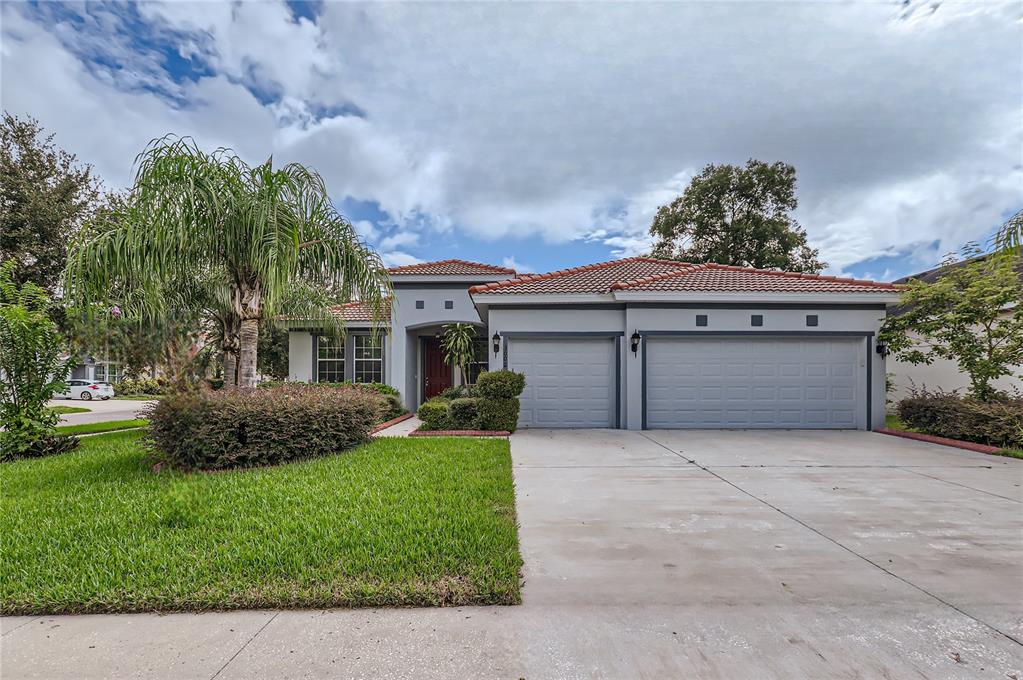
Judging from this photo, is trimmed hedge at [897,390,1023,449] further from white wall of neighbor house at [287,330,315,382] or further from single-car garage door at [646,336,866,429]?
white wall of neighbor house at [287,330,315,382]

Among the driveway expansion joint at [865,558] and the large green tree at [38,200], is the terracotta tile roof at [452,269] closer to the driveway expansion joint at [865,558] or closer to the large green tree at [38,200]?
the large green tree at [38,200]

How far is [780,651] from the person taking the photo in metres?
2.29

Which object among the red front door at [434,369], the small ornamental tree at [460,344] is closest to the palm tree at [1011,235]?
the small ornamental tree at [460,344]

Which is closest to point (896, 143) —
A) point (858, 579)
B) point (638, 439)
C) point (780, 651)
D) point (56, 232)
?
point (638, 439)

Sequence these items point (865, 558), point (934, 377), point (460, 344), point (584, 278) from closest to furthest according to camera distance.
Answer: point (865, 558) → point (584, 278) → point (934, 377) → point (460, 344)

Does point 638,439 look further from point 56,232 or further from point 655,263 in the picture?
point 56,232

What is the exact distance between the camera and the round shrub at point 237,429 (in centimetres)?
585

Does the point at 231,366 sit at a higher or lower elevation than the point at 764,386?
higher

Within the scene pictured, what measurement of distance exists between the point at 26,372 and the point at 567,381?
9.79 metres

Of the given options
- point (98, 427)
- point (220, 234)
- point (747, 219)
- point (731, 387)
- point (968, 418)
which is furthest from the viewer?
point (747, 219)

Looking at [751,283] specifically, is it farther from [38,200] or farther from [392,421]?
[38,200]

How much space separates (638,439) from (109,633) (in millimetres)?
8033

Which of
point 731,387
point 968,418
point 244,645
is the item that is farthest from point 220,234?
point 968,418

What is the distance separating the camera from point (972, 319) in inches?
354
